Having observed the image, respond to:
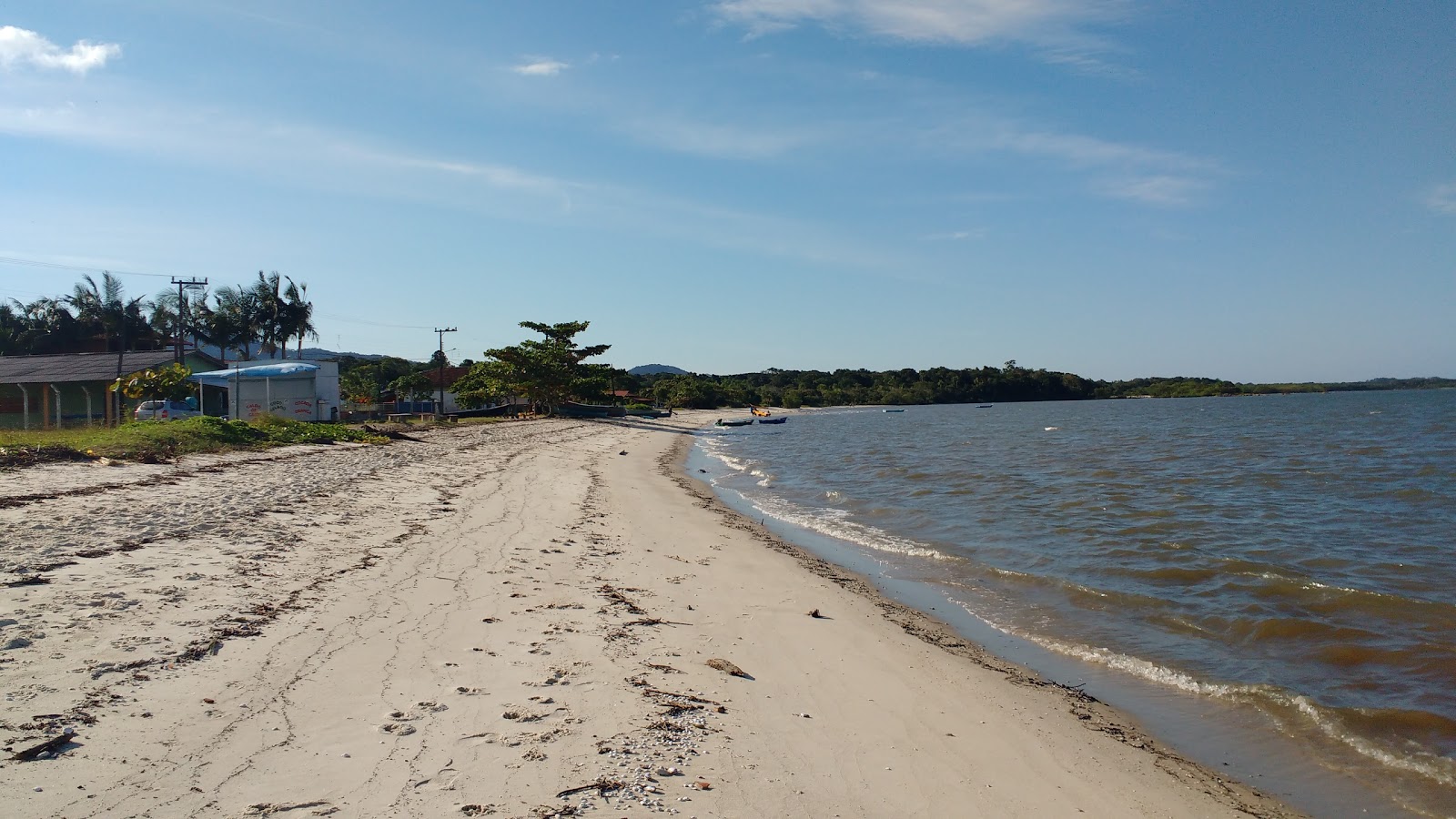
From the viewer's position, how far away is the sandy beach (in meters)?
4.18

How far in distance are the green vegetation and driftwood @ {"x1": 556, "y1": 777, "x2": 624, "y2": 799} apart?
45.6ft

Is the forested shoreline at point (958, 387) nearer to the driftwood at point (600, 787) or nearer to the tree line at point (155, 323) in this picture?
the tree line at point (155, 323)

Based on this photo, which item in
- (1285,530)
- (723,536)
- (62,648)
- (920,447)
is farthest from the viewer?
(920,447)

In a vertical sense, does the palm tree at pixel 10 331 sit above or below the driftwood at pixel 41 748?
above

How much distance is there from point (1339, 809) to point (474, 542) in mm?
9252

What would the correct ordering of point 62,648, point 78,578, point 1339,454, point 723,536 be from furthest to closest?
point 1339,454 < point 723,536 < point 78,578 < point 62,648

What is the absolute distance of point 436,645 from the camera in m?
6.41

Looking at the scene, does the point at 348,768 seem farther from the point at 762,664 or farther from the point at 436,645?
the point at 762,664

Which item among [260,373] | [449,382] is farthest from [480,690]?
[449,382]

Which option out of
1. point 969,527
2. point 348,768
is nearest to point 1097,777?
point 348,768

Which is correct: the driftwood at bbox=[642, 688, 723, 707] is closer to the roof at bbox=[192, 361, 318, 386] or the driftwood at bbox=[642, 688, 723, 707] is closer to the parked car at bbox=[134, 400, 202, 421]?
the parked car at bbox=[134, 400, 202, 421]

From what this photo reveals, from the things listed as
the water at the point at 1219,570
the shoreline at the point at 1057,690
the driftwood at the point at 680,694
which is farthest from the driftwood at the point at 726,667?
the water at the point at 1219,570

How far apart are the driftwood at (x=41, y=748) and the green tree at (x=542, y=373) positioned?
48431mm

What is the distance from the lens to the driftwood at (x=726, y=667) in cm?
664
